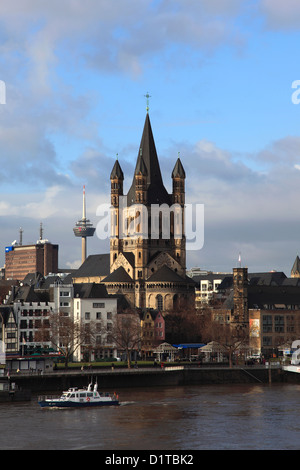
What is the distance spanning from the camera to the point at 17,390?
379 ft

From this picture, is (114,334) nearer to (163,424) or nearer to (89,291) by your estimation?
(89,291)

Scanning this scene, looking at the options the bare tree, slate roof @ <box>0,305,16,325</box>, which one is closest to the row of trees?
the bare tree

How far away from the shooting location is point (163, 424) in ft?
Result: 296

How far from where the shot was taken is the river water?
79188 mm

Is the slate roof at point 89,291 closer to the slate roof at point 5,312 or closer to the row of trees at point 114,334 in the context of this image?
the row of trees at point 114,334

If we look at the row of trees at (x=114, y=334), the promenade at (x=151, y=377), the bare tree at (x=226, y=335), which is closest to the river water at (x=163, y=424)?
the promenade at (x=151, y=377)

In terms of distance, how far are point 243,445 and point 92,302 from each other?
104m

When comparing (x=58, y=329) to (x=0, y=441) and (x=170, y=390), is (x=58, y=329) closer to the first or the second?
(x=170, y=390)

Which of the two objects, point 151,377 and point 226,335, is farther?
point 226,335

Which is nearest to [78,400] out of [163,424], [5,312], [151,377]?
[163,424]

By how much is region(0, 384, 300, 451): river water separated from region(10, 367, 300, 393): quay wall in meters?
11.5

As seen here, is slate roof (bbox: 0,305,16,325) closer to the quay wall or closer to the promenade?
the promenade

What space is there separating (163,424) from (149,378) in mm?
48801

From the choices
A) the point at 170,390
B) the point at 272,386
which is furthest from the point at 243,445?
the point at 272,386
